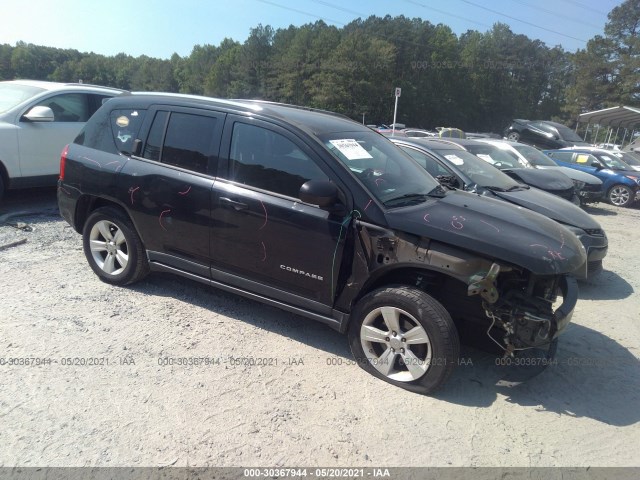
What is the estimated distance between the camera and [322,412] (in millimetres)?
3033

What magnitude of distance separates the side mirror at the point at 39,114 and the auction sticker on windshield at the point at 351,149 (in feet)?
16.1

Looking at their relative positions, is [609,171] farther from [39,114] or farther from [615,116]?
[615,116]

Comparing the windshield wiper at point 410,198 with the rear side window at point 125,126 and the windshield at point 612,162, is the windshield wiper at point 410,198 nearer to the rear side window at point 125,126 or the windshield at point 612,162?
the rear side window at point 125,126

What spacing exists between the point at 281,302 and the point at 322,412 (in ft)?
3.18

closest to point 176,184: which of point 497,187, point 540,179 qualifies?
point 497,187

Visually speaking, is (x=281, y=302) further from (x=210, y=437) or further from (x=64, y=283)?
(x=64, y=283)

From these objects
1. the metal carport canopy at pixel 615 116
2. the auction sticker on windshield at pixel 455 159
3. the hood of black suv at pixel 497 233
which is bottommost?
the hood of black suv at pixel 497 233

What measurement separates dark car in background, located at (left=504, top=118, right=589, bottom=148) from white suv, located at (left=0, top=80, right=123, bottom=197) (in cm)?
2115

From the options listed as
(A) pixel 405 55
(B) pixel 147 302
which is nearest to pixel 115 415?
(B) pixel 147 302

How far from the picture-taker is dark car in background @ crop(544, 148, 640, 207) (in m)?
13.4

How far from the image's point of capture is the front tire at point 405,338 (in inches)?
122

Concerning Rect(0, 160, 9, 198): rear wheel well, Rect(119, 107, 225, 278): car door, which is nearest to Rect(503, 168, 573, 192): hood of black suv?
Rect(119, 107, 225, 278): car door

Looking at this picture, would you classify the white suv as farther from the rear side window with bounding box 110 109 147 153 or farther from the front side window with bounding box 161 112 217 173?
the front side window with bounding box 161 112 217 173

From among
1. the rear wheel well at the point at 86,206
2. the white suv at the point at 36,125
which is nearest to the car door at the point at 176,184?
the rear wheel well at the point at 86,206
